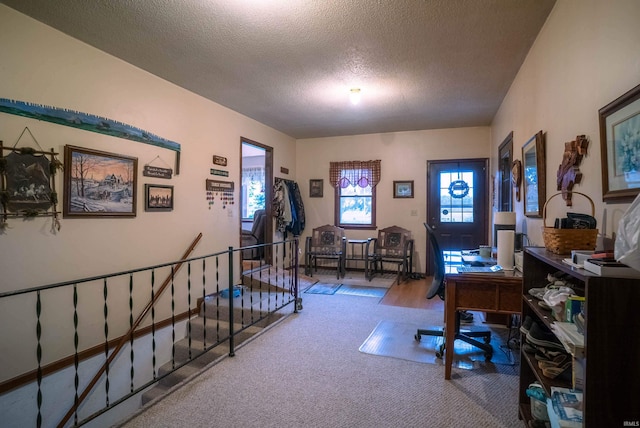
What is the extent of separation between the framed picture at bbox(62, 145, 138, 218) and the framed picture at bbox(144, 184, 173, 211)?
15cm

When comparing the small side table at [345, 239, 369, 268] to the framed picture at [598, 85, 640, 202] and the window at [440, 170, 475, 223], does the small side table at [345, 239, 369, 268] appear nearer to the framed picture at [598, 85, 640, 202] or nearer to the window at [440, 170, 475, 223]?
the window at [440, 170, 475, 223]

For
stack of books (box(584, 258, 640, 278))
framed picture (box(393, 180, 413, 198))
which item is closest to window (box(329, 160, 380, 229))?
framed picture (box(393, 180, 413, 198))

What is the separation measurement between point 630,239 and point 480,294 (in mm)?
1444

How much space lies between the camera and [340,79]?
3.47 meters

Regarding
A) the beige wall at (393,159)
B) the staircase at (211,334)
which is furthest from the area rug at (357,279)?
the staircase at (211,334)

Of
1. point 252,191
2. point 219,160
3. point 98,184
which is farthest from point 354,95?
point 252,191

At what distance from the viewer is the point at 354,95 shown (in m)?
3.90

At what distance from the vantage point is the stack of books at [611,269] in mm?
953

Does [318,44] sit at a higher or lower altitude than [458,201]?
higher

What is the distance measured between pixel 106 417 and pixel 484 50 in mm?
4728

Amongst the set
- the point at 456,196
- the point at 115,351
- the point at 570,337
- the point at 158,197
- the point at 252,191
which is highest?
the point at 252,191

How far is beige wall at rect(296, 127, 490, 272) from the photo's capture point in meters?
5.60

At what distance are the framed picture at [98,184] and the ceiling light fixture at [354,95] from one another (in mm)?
2443

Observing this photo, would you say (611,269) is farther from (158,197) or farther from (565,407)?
(158,197)
